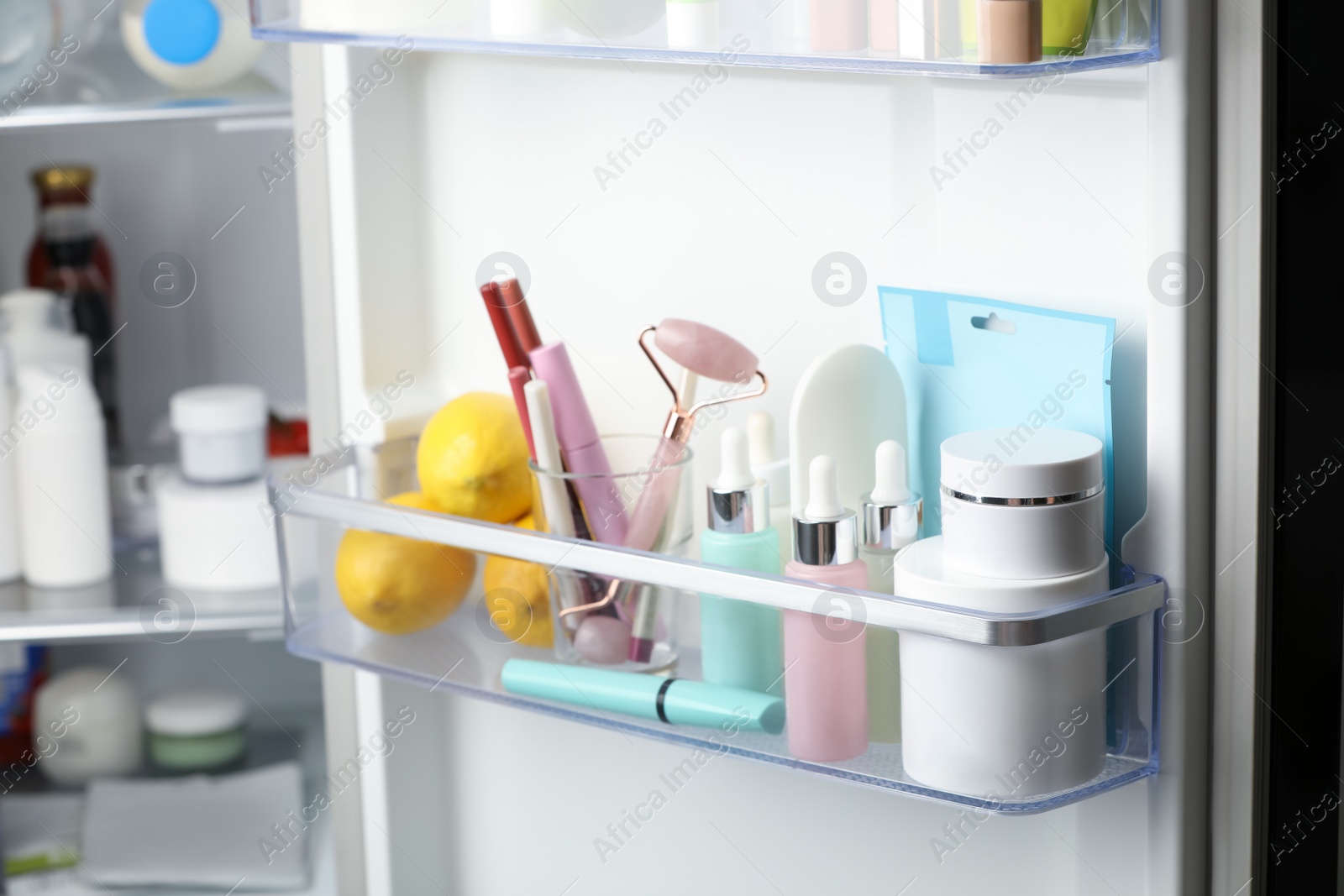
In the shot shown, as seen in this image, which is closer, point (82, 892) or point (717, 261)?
point (717, 261)

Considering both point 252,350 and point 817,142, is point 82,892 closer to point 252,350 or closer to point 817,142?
point 252,350

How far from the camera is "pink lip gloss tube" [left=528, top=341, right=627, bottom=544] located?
0.69 metres

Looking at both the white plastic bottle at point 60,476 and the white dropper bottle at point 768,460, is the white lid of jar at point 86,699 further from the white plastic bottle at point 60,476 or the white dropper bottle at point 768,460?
the white dropper bottle at point 768,460

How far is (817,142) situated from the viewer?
697 mm

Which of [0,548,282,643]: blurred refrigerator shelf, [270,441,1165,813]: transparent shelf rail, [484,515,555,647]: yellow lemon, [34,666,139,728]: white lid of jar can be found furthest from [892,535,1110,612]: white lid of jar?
[34,666,139,728]: white lid of jar

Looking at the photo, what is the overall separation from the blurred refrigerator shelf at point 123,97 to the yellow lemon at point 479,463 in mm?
343

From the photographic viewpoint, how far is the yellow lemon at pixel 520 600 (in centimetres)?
71

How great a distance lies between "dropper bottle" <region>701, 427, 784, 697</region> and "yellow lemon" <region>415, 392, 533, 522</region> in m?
0.13

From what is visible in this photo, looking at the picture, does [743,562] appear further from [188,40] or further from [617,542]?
[188,40]

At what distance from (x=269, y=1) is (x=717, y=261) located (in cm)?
28

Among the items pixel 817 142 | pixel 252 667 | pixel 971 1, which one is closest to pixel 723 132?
pixel 817 142

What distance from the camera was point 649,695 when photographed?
66 cm

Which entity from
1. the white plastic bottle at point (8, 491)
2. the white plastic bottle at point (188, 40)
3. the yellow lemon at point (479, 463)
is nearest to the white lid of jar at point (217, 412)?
the white plastic bottle at point (8, 491)

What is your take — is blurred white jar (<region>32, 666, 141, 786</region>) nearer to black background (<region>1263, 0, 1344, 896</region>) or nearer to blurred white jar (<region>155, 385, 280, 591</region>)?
blurred white jar (<region>155, 385, 280, 591</region>)
